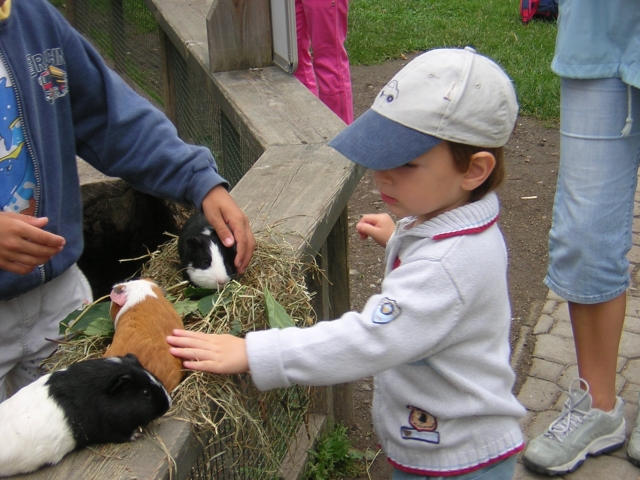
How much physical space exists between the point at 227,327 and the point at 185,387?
241 mm

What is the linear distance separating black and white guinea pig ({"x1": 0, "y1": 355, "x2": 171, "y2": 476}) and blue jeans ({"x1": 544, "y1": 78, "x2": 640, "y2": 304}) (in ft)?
5.58

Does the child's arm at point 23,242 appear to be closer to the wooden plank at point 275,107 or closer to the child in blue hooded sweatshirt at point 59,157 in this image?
the child in blue hooded sweatshirt at point 59,157

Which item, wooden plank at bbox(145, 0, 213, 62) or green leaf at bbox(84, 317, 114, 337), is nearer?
green leaf at bbox(84, 317, 114, 337)

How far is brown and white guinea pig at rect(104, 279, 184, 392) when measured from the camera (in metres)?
1.67

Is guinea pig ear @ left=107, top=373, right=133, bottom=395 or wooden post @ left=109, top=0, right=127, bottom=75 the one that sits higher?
guinea pig ear @ left=107, top=373, right=133, bottom=395

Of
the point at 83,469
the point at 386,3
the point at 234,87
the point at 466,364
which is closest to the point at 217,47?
the point at 234,87

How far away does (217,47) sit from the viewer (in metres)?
3.55

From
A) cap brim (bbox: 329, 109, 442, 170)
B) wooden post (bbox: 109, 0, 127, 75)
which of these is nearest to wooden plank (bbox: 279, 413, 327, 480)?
cap brim (bbox: 329, 109, 442, 170)

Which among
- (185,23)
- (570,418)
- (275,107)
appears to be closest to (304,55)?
(185,23)

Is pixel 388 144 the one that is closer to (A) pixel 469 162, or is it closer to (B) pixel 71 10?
(A) pixel 469 162

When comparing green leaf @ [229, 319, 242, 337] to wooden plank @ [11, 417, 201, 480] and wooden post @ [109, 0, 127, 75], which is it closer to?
wooden plank @ [11, 417, 201, 480]

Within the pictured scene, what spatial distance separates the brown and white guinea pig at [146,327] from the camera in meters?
1.67

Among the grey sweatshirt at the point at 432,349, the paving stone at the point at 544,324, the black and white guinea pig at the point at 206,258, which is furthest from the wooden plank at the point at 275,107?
the paving stone at the point at 544,324

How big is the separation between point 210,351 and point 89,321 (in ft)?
1.25
